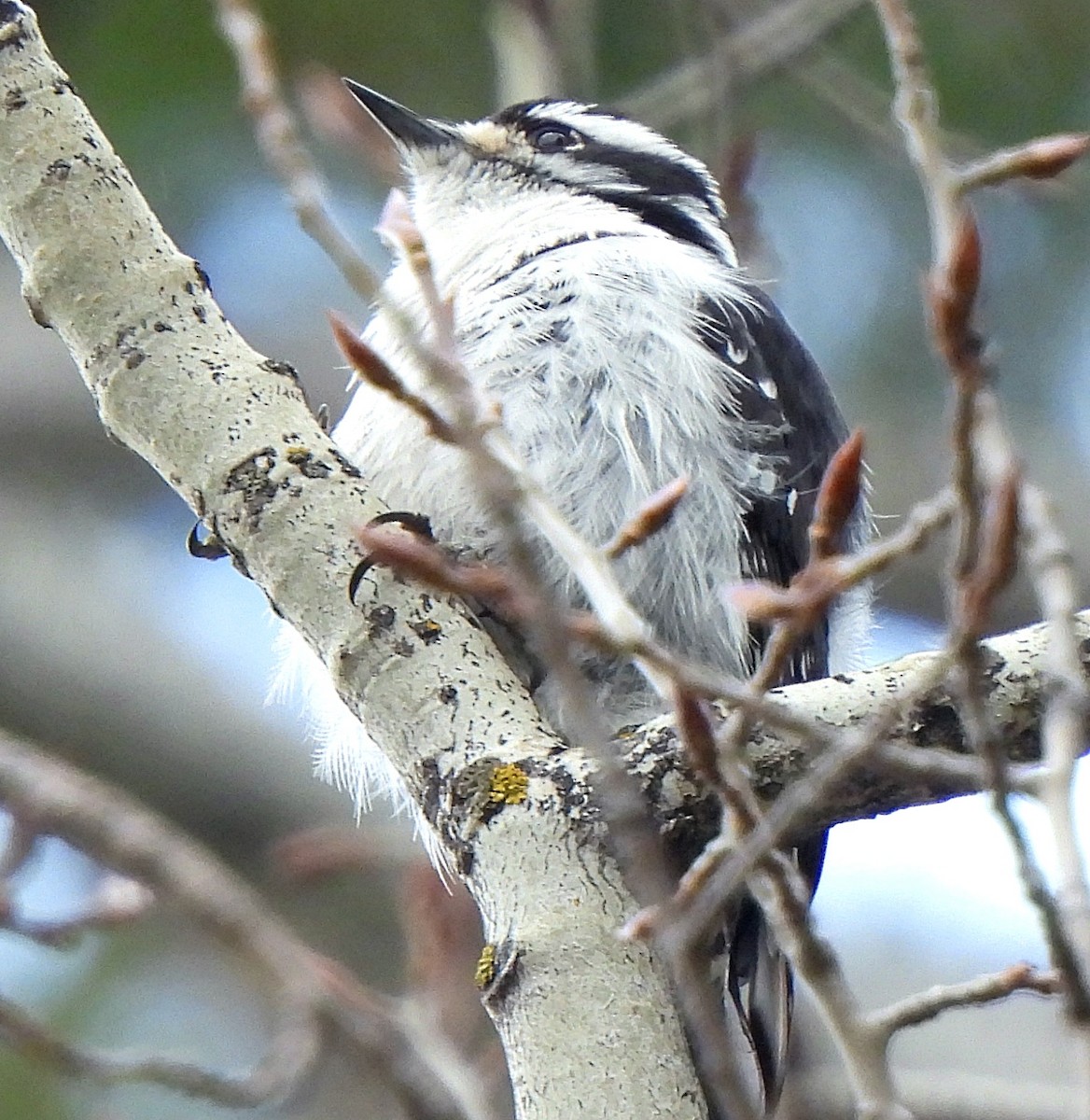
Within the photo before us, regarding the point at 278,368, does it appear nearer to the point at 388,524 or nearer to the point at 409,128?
the point at 388,524

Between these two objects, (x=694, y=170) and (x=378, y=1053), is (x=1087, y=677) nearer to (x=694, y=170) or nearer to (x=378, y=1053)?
(x=378, y=1053)

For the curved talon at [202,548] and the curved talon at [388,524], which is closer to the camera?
the curved talon at [388,524]

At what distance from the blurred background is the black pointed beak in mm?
1289

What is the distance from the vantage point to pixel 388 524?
2613 mm

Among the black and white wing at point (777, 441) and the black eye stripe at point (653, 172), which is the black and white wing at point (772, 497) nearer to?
the black and white wing at point (777, 441)

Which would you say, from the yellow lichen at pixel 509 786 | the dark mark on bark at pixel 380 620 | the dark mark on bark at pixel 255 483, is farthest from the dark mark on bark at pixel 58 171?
the yellow lichen at pixel 509 786

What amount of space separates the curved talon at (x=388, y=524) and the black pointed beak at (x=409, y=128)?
121 cm

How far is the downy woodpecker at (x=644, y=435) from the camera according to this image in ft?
9.47

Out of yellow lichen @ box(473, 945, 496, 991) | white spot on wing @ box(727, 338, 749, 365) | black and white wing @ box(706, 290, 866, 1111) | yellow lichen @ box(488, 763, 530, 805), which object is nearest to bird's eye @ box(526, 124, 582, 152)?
black and white wing @ box(706, 290, 866, 1111)

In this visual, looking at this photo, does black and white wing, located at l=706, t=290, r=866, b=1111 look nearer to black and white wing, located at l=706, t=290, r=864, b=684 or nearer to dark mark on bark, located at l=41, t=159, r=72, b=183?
black and white wing, located at l=706, t=290, r=864, b=684

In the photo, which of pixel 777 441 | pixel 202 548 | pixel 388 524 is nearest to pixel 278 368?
pixel 388 524

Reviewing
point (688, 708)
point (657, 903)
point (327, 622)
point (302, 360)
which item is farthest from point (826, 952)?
point (302, 360)

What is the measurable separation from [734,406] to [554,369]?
1.09 ft

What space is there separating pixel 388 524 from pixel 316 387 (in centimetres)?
346
